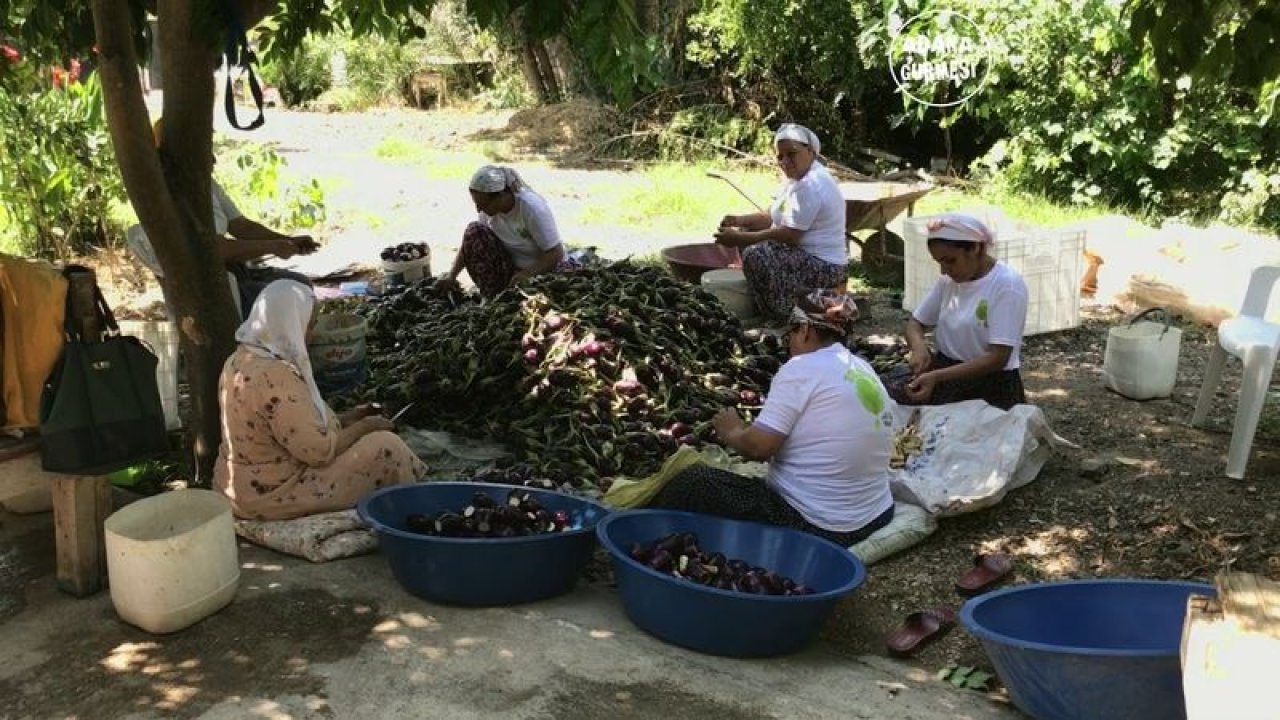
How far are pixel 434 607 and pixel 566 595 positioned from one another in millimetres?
451

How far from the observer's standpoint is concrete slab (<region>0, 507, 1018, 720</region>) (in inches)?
125

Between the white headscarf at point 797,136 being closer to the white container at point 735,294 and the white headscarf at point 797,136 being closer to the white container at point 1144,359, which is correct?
the white container at point 735,294

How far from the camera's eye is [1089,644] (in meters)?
3.37

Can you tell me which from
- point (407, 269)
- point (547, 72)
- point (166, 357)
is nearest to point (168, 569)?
point (166, 357)

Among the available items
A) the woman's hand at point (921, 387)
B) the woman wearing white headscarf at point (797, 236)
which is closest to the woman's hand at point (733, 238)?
the woman wearing white headscarf at point (797, 236)

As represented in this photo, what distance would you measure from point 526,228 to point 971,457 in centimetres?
300

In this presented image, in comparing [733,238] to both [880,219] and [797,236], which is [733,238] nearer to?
[797,236]

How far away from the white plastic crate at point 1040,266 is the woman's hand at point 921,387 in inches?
74.4

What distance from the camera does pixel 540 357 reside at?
5262mm

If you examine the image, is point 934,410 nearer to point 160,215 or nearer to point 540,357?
point 540,357

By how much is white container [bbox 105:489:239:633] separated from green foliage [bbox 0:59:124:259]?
463 cm

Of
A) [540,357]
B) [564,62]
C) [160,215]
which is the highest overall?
[564,62]

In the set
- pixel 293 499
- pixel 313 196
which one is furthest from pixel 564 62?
pixel 293 499

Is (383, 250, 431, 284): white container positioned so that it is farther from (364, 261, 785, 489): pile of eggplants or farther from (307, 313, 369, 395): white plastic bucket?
(307, 313, 369, 395): white plastic bucket
